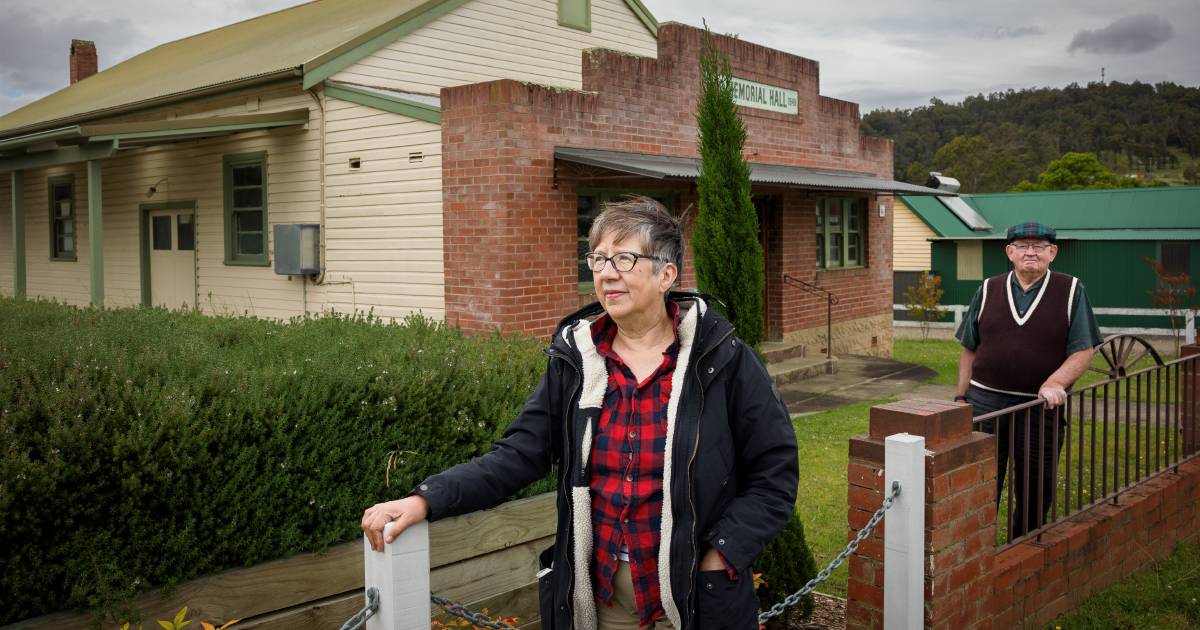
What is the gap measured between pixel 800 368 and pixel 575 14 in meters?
7.68

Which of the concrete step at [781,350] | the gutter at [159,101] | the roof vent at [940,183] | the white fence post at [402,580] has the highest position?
the gutter at [159,101]

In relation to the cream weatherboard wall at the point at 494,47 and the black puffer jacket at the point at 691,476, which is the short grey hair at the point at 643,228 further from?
the cream weatherboard wall at the point at 494,47

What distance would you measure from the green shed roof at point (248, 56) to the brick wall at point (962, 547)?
1097 cm

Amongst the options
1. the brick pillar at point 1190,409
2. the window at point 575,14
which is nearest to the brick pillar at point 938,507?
the brick pillar at point 1190,409

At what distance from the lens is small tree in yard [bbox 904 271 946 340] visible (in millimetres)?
26562

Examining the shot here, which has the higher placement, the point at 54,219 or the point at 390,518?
the point at 54,219

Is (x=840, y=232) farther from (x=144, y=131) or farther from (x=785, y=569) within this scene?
(x=785, y=569)

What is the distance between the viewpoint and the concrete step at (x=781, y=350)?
15.4 m

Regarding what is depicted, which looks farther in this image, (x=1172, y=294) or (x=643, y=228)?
(x=1172, y=294)

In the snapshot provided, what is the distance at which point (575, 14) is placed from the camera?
17953 millimetres

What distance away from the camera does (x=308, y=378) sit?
13.7 feet

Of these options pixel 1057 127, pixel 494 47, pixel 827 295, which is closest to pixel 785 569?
pixel 827 295

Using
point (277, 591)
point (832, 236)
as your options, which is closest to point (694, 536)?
point (277, 591)

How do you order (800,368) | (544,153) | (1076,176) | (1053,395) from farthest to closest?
(1076,176), (800,368), (544,153), (1053,395)
